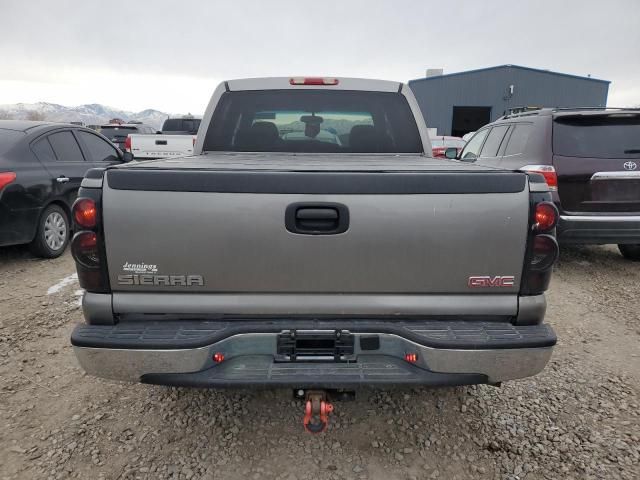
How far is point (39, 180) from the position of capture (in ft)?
17.8

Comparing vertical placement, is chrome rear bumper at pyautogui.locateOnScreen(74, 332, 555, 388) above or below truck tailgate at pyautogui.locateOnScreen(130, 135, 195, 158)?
below

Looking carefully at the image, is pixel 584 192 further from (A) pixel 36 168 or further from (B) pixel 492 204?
(A) pixel 36 168

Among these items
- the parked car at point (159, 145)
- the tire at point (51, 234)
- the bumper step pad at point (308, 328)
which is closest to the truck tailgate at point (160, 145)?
the parked car at point (159, 145)

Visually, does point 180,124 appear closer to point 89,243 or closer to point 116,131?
point 116,131

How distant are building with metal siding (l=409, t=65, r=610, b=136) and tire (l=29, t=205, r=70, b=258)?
26531mm

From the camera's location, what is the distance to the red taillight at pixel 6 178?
16.2 ft

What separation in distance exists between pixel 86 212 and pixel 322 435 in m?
1.76

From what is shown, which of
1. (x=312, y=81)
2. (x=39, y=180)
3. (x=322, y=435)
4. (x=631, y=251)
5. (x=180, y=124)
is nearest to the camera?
(x=322, y=435)

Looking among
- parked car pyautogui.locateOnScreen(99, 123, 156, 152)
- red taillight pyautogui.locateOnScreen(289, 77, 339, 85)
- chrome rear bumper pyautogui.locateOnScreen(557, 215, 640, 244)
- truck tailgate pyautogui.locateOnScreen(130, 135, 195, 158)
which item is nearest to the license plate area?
red taillight pyautogui.locateOnScreen(289, 77, 339, 85)

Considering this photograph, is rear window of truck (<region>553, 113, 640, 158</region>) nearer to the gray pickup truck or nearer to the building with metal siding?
the gray pickup truck

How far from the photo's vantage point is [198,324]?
2.08 meters

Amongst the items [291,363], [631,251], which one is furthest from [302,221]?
[631,251]

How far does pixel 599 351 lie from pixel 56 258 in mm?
6204

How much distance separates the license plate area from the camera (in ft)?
6.61
